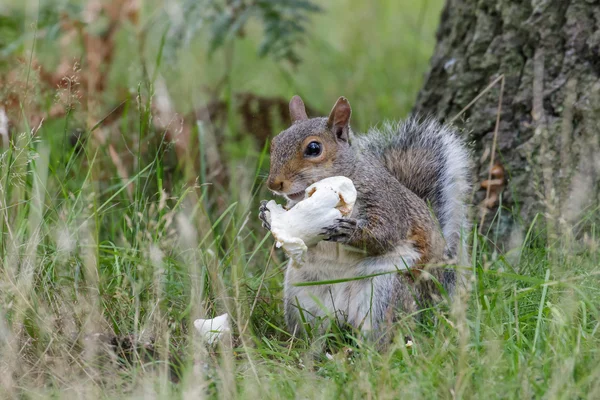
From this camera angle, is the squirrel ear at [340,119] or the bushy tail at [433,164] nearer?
the squirrel ear at [340,119]

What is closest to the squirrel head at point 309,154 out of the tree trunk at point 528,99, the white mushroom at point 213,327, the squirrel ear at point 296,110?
the squirrel ear at point 296,110

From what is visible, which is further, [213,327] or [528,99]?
[528,99]

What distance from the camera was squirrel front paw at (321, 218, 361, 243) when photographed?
2.42 meters

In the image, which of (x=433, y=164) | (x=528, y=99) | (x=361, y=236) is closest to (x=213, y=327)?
(x=361, y=236)

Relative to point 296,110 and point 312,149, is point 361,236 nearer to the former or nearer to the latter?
point 312,149

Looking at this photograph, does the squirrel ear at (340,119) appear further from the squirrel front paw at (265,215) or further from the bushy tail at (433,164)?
the squirrel front paw at (265,215)

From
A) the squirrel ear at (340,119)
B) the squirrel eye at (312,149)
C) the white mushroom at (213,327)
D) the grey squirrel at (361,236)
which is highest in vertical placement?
the squirrel ear at (340,119)

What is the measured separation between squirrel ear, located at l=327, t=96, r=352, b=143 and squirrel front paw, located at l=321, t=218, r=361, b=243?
0.34m

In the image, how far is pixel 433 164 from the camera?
2.89m

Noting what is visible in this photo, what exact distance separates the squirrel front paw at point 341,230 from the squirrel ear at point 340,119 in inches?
13.4

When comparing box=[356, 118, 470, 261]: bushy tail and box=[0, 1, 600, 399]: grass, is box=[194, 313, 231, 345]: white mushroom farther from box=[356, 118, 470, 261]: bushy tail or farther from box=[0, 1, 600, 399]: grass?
box=[356, 118, 470, 261]: bushy tail

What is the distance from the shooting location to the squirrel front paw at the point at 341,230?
2.42 meters

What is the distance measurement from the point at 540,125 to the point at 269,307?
129cm

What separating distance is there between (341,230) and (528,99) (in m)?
1.24
